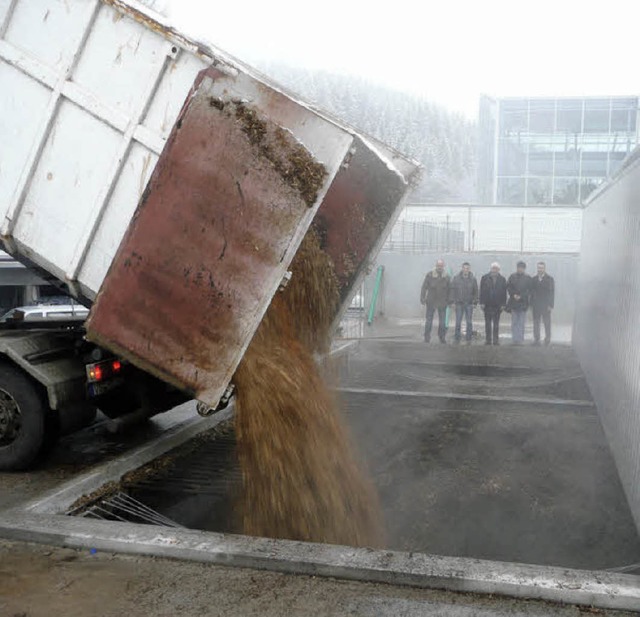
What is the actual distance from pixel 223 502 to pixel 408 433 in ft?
8.76

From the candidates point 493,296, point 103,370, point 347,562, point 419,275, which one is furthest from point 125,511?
point 419,275

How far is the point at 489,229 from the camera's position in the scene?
2844 cm

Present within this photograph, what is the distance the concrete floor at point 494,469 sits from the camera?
5445 mm

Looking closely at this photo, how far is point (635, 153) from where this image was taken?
260 inches

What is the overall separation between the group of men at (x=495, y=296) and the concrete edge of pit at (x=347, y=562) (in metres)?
11.3

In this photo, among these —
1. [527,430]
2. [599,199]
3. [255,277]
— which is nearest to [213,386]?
[255,277]

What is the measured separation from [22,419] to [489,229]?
24.6 meters

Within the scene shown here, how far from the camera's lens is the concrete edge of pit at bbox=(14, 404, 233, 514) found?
4.72m

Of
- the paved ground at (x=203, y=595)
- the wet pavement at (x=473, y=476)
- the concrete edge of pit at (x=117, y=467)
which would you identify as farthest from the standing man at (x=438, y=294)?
the paved ground at (x=203, y=595)

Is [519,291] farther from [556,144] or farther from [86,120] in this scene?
[556,144]

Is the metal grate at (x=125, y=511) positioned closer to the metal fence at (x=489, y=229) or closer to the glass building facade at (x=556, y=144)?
the metal fence at (x=489, y=229)

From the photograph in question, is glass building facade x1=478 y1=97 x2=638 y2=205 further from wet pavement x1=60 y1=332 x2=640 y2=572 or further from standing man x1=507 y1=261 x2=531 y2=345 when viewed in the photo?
wet pavement x1=60 y1=332 x2=640 y2=572

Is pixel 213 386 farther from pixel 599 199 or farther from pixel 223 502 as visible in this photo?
pixel 599 199

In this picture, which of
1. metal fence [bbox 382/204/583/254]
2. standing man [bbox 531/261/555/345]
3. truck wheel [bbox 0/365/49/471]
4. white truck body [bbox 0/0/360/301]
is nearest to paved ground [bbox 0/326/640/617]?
truck wheel [bbox 0/365/49/471]
